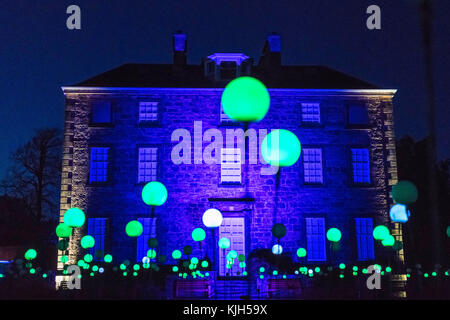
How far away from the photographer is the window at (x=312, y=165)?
63.5 feet

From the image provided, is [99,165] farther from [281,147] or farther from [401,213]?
[401,213]

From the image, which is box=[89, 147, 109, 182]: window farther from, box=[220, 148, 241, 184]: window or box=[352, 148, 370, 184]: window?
box=[352, 148, 370, 184]: window

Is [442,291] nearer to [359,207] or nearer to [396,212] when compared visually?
[396,212]

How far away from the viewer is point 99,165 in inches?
748

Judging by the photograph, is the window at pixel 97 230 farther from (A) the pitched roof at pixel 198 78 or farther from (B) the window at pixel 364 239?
(B) the window at pixel 364 239

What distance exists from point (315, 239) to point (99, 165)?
964 cm

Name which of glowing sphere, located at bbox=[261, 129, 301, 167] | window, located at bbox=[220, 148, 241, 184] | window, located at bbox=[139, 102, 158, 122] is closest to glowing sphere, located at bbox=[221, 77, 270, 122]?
glowing sphere, located at bbox=[261, 129, 301, 167]

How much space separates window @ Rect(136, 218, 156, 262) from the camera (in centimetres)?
1838

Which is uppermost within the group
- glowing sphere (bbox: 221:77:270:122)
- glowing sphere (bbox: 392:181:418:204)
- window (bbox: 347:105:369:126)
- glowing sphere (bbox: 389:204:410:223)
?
window (bbox: 347:105:369:126)

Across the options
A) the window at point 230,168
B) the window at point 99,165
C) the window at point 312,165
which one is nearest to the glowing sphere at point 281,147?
the window at point 230,168

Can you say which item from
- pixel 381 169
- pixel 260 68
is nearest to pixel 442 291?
pixel 381 169

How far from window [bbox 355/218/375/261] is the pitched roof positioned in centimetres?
603

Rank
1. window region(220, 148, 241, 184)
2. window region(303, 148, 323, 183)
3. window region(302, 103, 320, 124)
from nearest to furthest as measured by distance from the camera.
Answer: window region(220, 148, 241, 184) → window region(303, 148, 323, 183) → window region(302, 103, 320, 124)

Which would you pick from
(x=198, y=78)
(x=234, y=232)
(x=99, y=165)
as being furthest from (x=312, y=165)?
(x=99, y=165)
